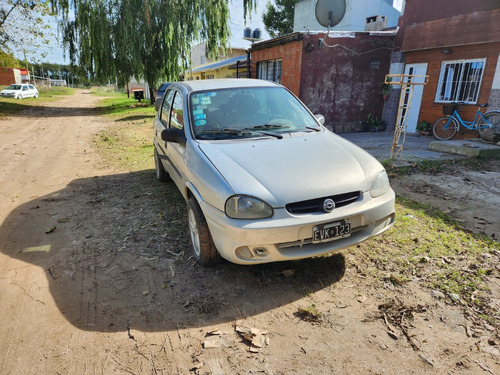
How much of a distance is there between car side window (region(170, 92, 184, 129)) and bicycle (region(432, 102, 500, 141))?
816 centimetres

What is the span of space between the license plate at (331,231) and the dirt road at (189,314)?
1.82 feet

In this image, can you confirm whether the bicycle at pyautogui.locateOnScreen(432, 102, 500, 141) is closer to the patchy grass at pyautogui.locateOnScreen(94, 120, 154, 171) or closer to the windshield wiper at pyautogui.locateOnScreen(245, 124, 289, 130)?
the windshield wiper at pyautogui.locateOnScreen(245, 124, 289, 130)

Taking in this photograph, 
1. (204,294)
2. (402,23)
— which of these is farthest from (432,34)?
(204,294)

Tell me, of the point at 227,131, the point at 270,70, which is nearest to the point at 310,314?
the point at 227,131

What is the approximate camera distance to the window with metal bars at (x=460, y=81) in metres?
10.0

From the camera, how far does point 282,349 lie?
236cm

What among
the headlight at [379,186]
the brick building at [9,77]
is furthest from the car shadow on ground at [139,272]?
the brick building at [9,77]

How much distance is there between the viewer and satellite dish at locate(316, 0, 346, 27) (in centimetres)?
1254

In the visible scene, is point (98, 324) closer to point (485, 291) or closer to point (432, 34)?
point (485, 291)

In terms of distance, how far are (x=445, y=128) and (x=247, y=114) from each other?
8853mm

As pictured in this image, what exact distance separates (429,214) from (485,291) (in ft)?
5.73

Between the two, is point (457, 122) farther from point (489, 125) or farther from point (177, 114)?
point (177, 114)

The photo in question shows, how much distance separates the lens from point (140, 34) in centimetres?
1764

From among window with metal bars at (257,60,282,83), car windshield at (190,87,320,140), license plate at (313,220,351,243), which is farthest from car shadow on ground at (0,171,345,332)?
window with metal bars at (257,60,282,83)
